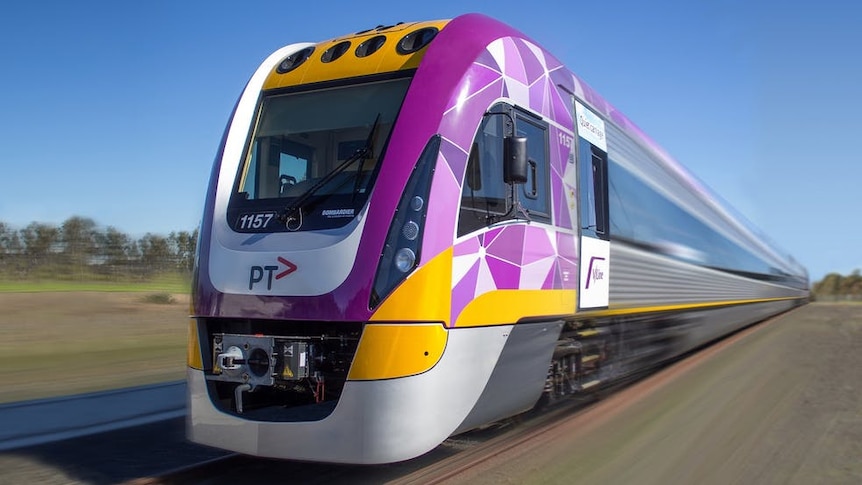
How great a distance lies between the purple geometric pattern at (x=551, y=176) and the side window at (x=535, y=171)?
0.37 ft

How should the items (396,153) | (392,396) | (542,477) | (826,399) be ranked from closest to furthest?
(392,396), (396,153), (542,477), (826,399)

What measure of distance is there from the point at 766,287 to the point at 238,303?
2433 centimetres

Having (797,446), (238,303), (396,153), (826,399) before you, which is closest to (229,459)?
(238,303)

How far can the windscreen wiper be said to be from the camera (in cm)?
453

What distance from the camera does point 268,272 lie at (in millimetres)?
4379

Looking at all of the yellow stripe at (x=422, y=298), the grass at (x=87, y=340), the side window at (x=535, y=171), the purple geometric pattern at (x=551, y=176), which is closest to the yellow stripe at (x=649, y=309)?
the purple geometric pattern at (x=551, y=176)

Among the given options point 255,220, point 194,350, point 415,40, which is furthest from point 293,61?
point 194,350

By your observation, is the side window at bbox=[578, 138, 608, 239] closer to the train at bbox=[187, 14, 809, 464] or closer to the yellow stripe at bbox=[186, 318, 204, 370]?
the train at bbox=[187, 14, 809, 464]

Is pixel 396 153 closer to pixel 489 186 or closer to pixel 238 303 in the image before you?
pixel 489 186

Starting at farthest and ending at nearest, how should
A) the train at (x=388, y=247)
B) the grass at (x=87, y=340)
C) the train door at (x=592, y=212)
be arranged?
the grass at (x=87, y=340) < the train door at (x=592, y=212) < the train at (x=388, y=247)

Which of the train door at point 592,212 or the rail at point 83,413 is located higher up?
the train door at point 592,212

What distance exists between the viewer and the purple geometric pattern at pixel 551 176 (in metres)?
4.38

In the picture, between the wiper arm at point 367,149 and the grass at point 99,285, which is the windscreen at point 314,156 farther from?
the grass at point 99,285

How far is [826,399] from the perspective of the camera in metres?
8.04
